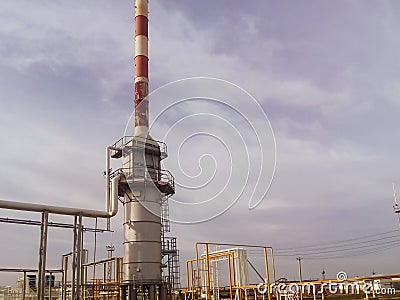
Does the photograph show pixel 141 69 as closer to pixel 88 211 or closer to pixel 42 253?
pixel 88 211

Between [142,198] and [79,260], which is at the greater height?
[142,198]

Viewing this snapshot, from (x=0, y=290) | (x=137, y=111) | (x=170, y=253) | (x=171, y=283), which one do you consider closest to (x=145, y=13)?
(x=137, y=111)

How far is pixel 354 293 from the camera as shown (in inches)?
949

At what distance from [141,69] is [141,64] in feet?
1.59

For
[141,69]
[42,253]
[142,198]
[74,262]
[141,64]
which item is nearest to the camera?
[42,253]

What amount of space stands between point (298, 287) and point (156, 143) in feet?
52.0

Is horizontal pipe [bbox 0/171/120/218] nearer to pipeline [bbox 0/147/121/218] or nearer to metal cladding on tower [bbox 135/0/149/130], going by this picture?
pipeline [bbox 0/147/121/218]

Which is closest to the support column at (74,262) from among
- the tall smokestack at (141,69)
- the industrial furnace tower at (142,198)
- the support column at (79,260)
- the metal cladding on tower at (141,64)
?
the support column at (79,260)

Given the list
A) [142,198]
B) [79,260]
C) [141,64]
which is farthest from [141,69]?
[79,260]

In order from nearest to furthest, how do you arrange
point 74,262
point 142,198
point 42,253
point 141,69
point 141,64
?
point 42,253, point 74,262, point 142,198, point 141,69, point 141,64

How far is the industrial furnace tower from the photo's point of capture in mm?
29062

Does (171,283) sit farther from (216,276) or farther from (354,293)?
(354,293)

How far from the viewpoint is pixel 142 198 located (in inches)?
1204

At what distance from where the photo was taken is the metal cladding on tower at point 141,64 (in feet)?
111
